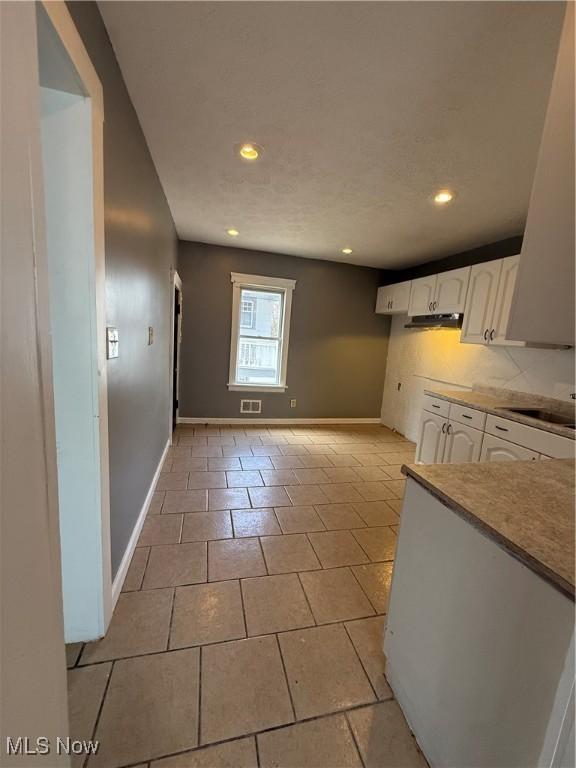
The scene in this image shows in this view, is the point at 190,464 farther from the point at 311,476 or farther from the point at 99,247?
the point at 99,247

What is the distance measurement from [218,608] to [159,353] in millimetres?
2083

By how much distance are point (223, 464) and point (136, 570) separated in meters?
1.51

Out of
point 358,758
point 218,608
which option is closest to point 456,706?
point 358,758

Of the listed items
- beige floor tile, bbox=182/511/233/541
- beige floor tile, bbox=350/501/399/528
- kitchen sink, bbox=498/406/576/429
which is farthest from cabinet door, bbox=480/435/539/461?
beige floor tile, bbox=182/511/233/541

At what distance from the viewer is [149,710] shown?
115 centimetres

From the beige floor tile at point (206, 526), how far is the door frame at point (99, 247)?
2.24 ft

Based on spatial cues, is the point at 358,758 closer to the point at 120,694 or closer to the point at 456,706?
the point at 456,706

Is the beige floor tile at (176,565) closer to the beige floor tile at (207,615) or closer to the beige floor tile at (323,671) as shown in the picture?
the beige floor tile at (207,615)

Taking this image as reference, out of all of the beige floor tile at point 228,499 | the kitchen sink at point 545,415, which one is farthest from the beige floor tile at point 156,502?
the kitchen sink at point 545,415

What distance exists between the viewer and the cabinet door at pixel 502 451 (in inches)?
89.9

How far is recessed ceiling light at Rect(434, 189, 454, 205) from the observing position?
2.30 metres

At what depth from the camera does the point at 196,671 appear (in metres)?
1.29

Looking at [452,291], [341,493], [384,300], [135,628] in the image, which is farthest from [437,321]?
[135,628]

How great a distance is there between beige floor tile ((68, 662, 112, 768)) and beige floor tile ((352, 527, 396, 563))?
152 cm
